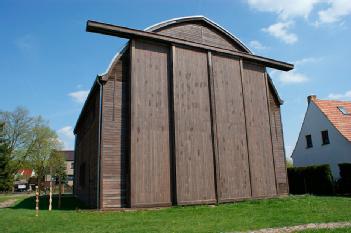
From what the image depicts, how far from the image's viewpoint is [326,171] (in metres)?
21.9

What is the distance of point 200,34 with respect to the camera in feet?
58.9

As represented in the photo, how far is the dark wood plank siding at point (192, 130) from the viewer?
14.9m

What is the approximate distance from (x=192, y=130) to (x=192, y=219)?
5.41 metres

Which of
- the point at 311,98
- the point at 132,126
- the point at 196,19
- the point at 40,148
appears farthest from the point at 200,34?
the point at 40,148

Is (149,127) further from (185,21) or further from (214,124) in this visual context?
(185,21)

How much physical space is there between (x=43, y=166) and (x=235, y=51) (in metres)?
45.6

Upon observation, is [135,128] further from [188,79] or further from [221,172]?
[221,172]

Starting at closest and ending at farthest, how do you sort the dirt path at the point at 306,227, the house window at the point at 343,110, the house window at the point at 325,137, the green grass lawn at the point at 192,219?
the dirt path at the point at 306,227 → the green grass lawn at the point at 192,219 → the house window at the point at 325,137 → the house window at the point at 343,110

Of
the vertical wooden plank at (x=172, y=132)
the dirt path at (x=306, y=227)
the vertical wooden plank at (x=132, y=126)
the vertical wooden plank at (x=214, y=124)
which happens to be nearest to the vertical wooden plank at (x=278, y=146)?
the vertical wooden plank at (x=214, y=124)

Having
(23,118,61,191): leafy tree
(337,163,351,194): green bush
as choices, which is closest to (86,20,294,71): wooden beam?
(337,163,351,194): green bush

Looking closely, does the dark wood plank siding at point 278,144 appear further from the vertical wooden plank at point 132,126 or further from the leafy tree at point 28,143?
the leafy tree at point 28,143

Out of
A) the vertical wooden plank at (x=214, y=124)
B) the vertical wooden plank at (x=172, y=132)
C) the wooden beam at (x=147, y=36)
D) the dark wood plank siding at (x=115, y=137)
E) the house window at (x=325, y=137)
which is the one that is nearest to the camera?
the dark wood plank siding at (x=115, y=137)

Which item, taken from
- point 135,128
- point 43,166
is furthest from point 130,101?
point 43,166

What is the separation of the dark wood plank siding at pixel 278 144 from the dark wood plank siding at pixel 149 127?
7.54 meters
